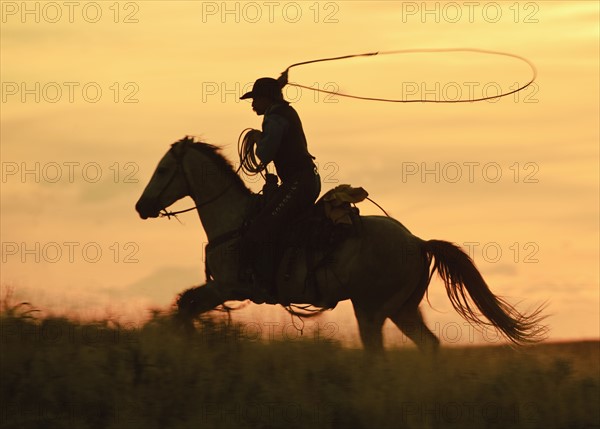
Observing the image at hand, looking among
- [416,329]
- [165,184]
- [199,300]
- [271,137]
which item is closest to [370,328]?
[416,329]

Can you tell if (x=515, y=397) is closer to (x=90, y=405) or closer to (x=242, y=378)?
(x=242, y=378)

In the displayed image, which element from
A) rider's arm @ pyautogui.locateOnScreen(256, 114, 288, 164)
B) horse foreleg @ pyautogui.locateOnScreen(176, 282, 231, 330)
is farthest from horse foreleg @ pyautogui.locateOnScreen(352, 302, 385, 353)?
rider's arm @ pyautogui.locateOnScreen(256, 114, 288, 164)

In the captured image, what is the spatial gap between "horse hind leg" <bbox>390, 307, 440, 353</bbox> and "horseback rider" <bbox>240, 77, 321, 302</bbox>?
1.45 m

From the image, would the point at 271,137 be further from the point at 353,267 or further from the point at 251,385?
the point at 251,385

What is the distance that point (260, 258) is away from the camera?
Result: 15852 millimetres

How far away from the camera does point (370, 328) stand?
15625 millimetres

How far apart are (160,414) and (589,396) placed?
4330mm

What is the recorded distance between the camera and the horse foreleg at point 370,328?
608 inches

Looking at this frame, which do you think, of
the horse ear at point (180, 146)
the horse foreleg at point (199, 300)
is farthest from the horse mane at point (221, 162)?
the horse foreleg at point (199, 300)

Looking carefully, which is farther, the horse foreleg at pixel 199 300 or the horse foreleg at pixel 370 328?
the horse foreleg at pixel 199 300

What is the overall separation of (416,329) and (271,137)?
2611mm

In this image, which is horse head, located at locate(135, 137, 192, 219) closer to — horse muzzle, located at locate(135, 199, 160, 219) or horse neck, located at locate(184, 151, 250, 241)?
horse muzzle, located at locate(135, 199, 160, 219)

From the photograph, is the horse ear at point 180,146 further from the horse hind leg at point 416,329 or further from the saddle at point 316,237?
the horse hind leg at point 416,329

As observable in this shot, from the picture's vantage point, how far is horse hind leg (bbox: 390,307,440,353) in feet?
51.3
